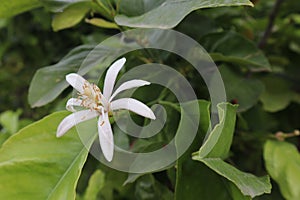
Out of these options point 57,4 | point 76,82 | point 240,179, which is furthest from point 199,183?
point 57,4

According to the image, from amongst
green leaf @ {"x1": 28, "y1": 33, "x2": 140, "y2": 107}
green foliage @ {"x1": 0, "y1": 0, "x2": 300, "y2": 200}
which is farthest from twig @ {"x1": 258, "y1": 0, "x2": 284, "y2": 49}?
green leaf @ {"x1": 28, "y1": 33, "x2": 140, "y2": 107}

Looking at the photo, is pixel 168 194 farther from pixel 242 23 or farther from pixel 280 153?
pixel 242 23

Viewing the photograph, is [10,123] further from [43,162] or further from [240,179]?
[240,179]

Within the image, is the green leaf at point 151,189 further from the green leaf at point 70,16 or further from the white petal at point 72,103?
the green leaf at point 70,16

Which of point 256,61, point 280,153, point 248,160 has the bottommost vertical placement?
point 248,160

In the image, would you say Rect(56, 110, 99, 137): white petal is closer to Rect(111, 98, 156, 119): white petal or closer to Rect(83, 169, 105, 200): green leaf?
Rect(111, 98, 156, 119): white petal

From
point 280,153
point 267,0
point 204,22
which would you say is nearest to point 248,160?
point 280,153
